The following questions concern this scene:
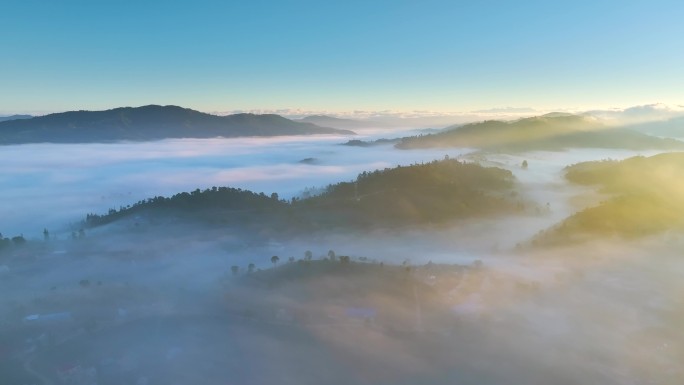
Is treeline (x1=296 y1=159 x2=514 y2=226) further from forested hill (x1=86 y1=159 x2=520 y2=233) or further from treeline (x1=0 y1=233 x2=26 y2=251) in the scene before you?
treeline (x1=0 y1=233 x2=26 y2=251)

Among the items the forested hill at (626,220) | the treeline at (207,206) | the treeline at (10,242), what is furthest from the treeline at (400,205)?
the treeline at (10,242)

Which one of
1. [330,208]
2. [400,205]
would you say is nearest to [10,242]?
[330,208]

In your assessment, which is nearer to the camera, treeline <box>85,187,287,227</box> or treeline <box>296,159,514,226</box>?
treeline <box>296,159,514,226</box>

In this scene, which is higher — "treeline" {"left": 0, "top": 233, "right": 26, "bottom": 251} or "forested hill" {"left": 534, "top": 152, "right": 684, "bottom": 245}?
"forested hill" {"left": 534, "top": 152, "right": 684, "bottom": 245}

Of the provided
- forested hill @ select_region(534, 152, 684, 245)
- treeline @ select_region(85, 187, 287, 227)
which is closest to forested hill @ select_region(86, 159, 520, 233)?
treeline @ select_region(85, 187, 287, 227)

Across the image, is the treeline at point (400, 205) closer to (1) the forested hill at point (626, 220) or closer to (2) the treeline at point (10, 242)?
(1) the forested hill at point (626, 220)

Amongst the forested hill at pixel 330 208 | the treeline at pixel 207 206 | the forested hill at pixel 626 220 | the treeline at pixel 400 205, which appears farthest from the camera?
the treeline at pixel 207 206

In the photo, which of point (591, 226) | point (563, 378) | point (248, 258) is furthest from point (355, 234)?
point (563, 378)

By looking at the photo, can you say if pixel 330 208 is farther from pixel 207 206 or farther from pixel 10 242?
pixel 10 242

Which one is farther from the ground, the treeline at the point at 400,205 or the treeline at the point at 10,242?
the treeline at the point at 400,205
